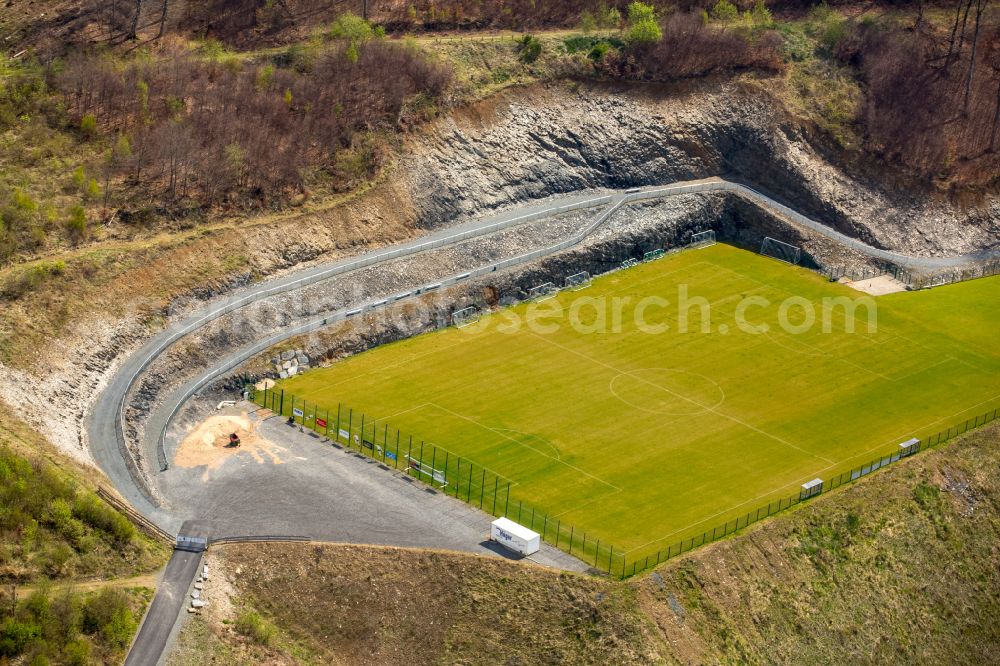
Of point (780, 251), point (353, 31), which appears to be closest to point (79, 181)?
point (353, 31)

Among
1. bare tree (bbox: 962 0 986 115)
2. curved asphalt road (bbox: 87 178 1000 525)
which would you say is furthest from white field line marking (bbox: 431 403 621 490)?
bare tree (bbox: 962 0 986 115)

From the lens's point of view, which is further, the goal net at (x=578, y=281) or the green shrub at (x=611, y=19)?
the green shrub at (x=611, y=19)

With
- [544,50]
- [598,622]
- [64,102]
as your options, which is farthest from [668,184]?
[598,622]

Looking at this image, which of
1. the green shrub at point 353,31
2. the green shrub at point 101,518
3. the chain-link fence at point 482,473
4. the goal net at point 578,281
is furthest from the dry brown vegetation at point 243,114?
the green shrub at point 101,518

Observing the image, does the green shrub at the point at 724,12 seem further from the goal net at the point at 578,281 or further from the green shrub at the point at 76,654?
the green shrub at the point at 76,654

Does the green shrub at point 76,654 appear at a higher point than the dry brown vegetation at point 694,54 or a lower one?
lower

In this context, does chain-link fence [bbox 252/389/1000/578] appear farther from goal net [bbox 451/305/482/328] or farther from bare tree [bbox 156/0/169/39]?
bare tree [bbox 156/0/169/39]

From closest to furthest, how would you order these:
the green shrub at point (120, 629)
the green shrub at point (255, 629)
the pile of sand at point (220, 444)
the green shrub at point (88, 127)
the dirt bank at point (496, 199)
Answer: the green shrub at point (120, 629)
the green shrub at point (255, 629)
the pile of sand at point (220, 444)
the dirt bank at point (496, 199)
the green shrub at point (88, 127)
